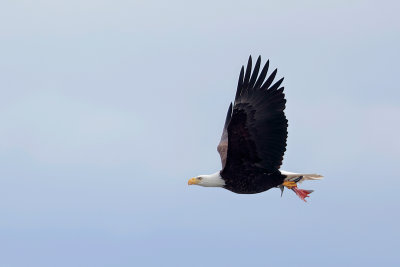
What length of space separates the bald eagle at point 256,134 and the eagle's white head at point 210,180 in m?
0.11

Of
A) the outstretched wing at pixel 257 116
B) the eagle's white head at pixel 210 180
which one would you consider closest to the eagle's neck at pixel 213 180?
the eagle's white head at pixel 210 180

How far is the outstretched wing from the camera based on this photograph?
61.2 ft

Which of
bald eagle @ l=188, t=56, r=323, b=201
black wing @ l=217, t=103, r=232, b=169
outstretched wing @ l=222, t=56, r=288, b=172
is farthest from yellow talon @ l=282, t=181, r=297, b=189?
black wing @ l=217, t=103, r=232, b=169

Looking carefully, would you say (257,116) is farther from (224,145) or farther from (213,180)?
(224,145)

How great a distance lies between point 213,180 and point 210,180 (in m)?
0.06

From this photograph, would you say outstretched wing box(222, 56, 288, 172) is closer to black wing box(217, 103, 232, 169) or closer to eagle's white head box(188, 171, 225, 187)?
eagle's white head box(188, 171, 225, 187)

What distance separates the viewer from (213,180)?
1967 cm

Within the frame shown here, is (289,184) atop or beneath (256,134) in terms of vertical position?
beneath

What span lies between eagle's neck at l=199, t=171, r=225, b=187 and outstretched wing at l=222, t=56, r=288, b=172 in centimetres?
83

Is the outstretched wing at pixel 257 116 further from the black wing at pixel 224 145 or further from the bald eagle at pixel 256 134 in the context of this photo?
the black wing at pixel 224 145

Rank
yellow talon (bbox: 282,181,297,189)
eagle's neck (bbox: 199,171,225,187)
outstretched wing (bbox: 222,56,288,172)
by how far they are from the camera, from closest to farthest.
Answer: outstretched wing (bbox: 222,56,288,172) < eagle's neck (bbox: 199,171,225,187) < yellow talon (bbox: 282,181,297,189)

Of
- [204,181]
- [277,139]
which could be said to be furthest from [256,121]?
[204,181]

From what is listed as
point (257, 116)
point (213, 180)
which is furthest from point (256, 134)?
point (213, 180)

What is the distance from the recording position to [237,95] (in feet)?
61.3
